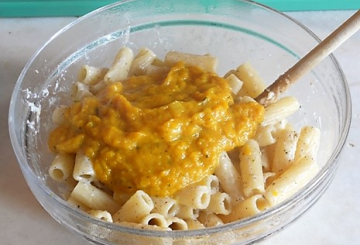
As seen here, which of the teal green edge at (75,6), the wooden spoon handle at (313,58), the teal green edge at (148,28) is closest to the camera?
the wooden spoon handle at (313,58)

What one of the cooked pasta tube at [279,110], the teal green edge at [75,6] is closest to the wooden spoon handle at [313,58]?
the cooked pasta tube at [279,110]

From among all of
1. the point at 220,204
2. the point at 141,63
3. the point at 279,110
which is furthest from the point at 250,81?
the point at 220,204

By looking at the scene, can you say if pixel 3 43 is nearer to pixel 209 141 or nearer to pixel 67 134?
pixel 67 134

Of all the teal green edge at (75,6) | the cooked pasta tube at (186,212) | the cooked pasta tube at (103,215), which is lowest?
the cooked pasta tube at (103,215)

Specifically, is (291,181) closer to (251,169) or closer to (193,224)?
(251,169)

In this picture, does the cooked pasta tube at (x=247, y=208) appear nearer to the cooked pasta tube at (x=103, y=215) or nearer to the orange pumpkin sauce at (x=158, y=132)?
the orange pumpkin sauce at (x=158, y=132)

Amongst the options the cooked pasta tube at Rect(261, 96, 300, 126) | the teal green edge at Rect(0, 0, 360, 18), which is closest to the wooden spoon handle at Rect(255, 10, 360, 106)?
the cooked pasta tube at Rect(261, 96, 300, 126)
